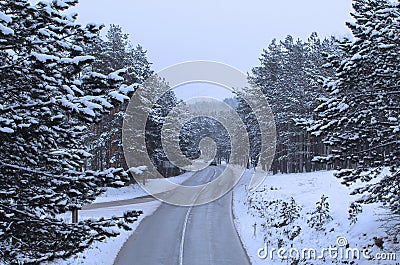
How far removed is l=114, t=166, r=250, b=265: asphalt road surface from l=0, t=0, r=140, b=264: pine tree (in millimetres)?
8868

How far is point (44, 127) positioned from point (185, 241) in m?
13.3

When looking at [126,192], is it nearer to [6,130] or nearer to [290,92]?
[290,92]

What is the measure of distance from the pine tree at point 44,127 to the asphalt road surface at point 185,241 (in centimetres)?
887

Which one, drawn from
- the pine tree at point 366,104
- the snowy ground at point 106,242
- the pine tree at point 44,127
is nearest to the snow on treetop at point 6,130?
the pine tree at point 44,127

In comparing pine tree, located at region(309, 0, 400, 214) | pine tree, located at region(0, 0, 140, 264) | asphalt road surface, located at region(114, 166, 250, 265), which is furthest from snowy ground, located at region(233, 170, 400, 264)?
pine tree, located at region(0, 0, 140, 264)

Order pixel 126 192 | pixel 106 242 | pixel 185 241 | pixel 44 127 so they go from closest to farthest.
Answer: pixel 44 127 < pixel 106 242 < pixel 185 241 < pixel 126 192

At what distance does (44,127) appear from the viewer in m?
6.67

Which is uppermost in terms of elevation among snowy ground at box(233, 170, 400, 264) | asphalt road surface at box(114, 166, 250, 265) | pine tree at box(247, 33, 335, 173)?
pine tree at box(247, 33, 335, 173)

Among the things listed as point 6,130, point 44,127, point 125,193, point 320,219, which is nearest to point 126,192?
point 125,193

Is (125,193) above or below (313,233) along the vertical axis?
above

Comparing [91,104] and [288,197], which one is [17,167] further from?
[288,197]

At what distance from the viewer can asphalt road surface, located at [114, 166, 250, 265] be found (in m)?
15.7

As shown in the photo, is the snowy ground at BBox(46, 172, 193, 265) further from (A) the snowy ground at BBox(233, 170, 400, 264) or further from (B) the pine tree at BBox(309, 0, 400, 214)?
(B) the pine tree at BBox(309, 0, 400, 214)

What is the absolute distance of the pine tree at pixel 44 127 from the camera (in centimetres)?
636
